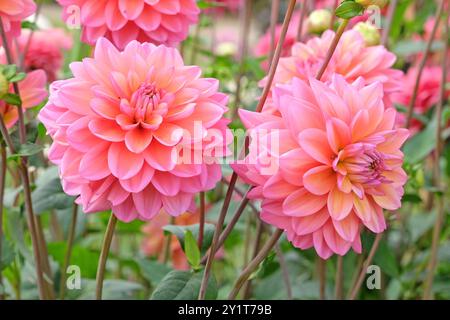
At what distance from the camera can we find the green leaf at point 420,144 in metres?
1.11

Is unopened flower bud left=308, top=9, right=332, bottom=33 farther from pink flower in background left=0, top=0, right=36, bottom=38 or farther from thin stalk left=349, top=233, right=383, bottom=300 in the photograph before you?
pink flower in background left=0, top=0, right=36, bottom=38

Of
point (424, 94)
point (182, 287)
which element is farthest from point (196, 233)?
point (424, 94)

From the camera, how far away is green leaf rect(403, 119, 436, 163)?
111 centimetres

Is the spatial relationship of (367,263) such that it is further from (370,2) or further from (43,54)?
(43,54)

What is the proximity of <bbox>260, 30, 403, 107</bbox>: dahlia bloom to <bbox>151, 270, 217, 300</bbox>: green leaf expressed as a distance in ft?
0.65

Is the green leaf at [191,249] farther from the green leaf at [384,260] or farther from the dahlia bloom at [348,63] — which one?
Result: the green leaf at [384,260]

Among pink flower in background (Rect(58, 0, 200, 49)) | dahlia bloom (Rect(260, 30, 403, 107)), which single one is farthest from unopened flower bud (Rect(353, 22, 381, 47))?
pink flower in background (Rect(58, 0, 200, 49))

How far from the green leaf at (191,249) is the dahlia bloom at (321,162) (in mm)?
94

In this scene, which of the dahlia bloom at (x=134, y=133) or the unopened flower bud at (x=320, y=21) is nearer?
the dahlia bloom at (x=134, y=133)

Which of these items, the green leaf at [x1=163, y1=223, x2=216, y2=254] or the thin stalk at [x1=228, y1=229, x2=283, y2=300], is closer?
the thin stalk at [x1=228, y1=229, x2=283, y2=300]

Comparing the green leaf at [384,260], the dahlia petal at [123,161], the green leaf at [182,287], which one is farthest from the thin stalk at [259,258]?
the green leaf at [384,260]

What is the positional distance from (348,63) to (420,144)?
415 mm

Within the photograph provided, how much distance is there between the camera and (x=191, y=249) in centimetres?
69

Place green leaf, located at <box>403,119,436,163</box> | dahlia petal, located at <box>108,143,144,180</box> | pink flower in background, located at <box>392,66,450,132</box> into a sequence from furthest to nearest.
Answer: pink flower in background, located at <box>392,66,450,132</box> → green leaf, located at <box>403,119,436,163</box> → dahlia petal, located at <box>108,143,144,180</box>
